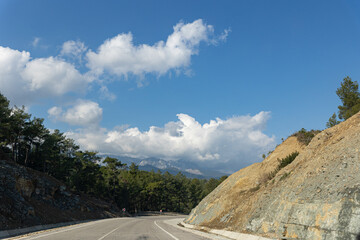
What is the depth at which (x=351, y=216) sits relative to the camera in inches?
421

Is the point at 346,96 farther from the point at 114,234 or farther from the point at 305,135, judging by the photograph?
the point at 114,234

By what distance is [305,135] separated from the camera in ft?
101

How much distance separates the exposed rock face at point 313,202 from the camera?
37.1ft

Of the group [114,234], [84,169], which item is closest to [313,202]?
[114,234]

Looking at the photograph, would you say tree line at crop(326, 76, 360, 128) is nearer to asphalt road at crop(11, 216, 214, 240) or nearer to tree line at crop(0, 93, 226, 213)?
asphalt road at crop(11, 216, 214, 240)

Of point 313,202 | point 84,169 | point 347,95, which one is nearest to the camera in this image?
point 313,202

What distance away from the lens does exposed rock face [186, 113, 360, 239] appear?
1132cm

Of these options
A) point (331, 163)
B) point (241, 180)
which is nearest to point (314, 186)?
point (331, 163)

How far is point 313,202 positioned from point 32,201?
3083 centimetres

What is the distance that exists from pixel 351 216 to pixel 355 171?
3.47 metres

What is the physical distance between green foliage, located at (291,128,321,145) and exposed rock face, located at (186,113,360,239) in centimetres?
671

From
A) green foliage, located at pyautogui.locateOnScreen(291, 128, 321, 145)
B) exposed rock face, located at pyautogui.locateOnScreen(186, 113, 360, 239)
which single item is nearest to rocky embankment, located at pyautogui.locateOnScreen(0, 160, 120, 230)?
exposed rock face, located at pyautogui.locateOnScreen(186, 113, 360, 239)

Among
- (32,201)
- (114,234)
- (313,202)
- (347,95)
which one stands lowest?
(114,234)

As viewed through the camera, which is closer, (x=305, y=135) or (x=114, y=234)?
(x=114, y=234)
